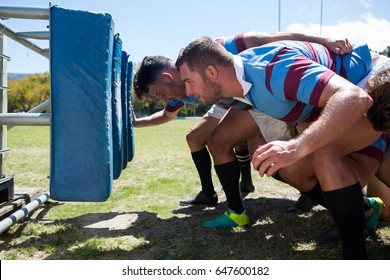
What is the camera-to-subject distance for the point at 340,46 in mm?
2236

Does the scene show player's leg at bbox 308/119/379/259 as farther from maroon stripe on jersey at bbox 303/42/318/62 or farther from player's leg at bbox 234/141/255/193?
player's leg at bbox 234/141/255/193

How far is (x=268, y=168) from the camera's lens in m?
1.50

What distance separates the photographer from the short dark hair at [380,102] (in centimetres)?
185

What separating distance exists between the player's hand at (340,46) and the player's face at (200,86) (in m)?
0.78

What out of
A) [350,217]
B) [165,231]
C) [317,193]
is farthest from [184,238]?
[350,217]

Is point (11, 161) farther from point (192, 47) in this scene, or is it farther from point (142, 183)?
point (192, 47)

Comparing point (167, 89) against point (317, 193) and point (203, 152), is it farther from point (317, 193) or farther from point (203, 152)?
point (317, 193)

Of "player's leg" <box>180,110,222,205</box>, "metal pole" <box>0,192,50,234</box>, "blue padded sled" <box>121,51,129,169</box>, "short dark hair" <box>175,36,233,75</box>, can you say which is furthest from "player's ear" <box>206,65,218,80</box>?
"metal pole" <box>0,192,50,234</box>

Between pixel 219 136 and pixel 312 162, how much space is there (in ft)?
3.65

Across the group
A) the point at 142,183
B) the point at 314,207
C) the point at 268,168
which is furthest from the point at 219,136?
the point at 142,183

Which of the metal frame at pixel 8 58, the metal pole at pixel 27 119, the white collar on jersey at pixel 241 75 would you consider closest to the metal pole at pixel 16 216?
the metal frame at pixel 8 58

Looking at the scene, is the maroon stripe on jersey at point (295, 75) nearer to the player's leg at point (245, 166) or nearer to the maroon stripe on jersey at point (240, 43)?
the maroon stripe on jersey at point (240, 43)

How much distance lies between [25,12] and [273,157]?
6.12ft

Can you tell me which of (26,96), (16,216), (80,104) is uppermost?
(80,104)
